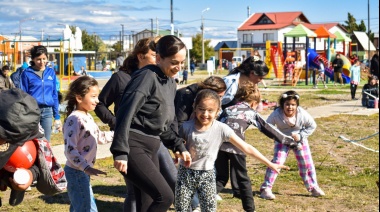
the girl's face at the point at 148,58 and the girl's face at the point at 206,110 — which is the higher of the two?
the girl's face at the point at 148,58

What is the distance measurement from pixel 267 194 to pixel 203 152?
7.11 ft

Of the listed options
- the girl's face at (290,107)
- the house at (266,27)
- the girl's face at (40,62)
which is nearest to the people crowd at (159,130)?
the girl's face at (290,107)

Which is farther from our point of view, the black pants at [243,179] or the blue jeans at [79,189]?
the black pants at [243,179]

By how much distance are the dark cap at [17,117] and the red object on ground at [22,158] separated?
0.23 meters

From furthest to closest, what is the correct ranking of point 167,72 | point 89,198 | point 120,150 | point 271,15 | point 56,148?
point 271,15, point 56,148, point 89,198, point 167,72, point 120,150

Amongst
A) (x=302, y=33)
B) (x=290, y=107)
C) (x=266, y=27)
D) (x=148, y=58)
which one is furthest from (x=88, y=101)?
(x=266, y=27)

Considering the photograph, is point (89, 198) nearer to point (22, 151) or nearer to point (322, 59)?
point (22, 151)

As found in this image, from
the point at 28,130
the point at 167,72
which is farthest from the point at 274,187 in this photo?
the point at 28,130

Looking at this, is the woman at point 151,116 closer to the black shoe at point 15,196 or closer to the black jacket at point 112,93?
the black shoe at point 15,196

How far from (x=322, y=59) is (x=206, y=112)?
28.5 metres

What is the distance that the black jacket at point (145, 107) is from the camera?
14.1 feet

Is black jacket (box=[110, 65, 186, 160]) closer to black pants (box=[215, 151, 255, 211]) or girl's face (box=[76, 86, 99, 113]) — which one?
girl's face (box=[76, 86, 99, 113])

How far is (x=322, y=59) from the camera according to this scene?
108 feet

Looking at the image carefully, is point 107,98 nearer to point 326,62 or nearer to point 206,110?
point 206,110
